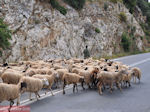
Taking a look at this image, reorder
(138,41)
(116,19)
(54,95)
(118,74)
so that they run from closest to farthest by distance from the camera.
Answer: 1. (54,95)
2. (118,74)
3. (116,19)
4. (138,41)

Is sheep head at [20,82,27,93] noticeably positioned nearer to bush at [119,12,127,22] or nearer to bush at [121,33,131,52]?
bush at [121,33,131,52]

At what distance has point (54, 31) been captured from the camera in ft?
90.5

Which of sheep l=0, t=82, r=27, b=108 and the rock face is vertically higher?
the rock face

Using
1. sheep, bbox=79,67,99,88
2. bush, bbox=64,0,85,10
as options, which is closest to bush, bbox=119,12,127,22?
bush, bbox=64,0,85,10

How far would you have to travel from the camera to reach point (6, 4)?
939 inches

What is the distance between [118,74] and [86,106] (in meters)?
3.22

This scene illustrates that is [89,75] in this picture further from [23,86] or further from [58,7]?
[58,7]

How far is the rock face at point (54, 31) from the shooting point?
76.6 feet

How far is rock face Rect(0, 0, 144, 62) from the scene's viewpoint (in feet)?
76.6

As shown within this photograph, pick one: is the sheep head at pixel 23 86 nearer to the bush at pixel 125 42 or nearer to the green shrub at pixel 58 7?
the green shrub at pixel 58 7

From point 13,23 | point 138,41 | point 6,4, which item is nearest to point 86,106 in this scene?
point 13,23

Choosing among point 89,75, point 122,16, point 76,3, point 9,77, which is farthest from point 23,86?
point 122,16

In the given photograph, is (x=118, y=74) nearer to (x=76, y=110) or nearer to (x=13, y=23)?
(x=76, y=110)

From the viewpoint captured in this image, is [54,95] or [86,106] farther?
[54,95]
